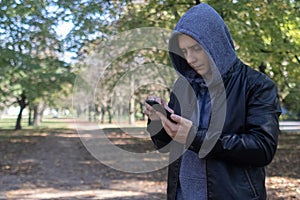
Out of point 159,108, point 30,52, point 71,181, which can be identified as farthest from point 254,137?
point 30,52

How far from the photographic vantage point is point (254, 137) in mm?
1307

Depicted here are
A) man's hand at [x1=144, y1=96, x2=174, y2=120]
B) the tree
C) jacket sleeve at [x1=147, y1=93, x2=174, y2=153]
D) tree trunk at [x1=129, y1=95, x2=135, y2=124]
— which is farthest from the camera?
the tree

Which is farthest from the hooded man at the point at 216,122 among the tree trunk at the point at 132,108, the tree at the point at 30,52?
the tree at the point at 30,52

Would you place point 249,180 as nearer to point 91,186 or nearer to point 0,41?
point 91,186

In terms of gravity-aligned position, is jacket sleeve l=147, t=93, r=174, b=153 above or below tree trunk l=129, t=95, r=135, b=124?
below

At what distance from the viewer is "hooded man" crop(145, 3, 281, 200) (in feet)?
4.30

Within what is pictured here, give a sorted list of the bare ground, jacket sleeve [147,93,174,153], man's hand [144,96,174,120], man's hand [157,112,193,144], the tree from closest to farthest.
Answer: man's hand [157,112,193,144]
man's hand [144,96,174,120]
jacket sleeve [147,93,174,153]
the bare ground
the tree

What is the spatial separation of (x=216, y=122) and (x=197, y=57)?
0.28 metres

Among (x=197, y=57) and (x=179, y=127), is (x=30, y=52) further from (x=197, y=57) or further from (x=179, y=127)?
(x=179, y=127)

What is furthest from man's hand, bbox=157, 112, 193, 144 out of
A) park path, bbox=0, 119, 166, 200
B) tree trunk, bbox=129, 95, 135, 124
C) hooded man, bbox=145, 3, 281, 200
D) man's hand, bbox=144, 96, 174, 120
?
park path, bbox=0, 119, 166, 200

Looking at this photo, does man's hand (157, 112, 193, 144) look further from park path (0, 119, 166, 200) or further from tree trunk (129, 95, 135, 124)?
park path (0, 119, 166, 200)

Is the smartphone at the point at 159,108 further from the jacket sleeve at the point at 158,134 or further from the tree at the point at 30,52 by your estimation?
the tree at the point at 30,52

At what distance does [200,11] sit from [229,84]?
337mm

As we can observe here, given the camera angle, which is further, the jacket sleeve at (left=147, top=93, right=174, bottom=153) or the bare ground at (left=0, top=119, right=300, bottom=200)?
the bare ground at (left=0, top=119, right=300, bottom=200)
